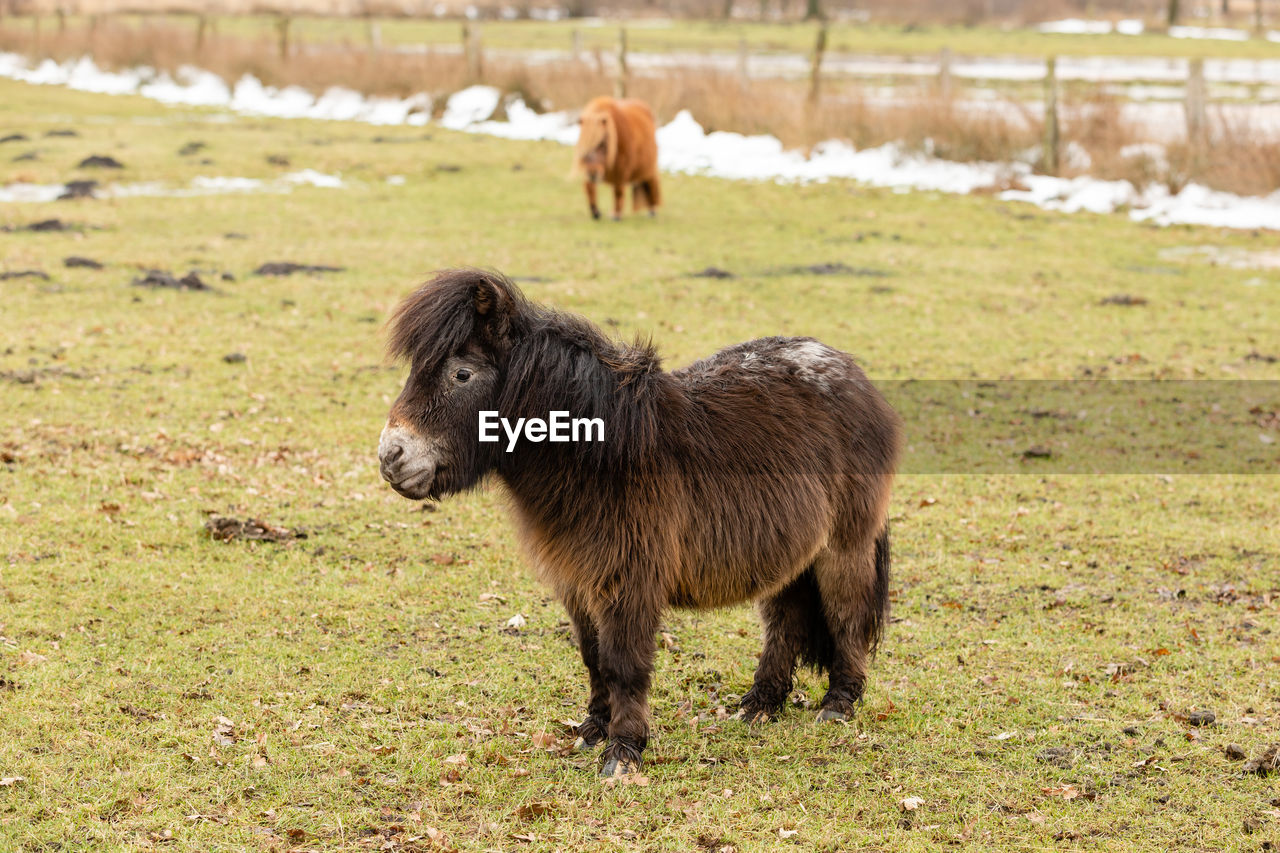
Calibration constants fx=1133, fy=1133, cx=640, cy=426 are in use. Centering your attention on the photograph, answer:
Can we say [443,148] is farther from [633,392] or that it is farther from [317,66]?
[633,392]

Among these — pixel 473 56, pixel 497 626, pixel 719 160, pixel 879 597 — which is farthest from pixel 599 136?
pixel 473 56

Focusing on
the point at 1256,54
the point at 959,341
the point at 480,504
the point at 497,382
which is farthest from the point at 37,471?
the point at 1256,54

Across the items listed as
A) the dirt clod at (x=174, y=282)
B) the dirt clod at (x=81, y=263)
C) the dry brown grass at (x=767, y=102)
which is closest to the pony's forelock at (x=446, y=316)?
the dirt clod at (x=174, y=282)

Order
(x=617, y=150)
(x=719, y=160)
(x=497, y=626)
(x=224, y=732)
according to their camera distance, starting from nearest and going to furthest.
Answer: (x=224, y=732), (x=497, y=626), (x=617, y=150), (x=719, y=160)

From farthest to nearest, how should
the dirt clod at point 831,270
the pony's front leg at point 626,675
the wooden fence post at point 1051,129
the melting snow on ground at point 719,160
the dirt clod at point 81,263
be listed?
the wooden fence post at point 1051,129, the melting snow on ground at point 719,160, the dirt clod at point 831,270, the dirt clod at point 81,263, the pony's front leg at point 626,675

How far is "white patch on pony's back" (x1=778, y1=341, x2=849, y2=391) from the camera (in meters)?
5.45

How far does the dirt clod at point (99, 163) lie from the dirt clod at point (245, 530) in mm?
15890

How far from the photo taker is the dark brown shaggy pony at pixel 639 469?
4.57 m

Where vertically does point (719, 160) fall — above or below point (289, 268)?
above

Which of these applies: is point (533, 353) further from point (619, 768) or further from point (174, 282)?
point (174, 282)

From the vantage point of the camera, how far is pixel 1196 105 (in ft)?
68.6

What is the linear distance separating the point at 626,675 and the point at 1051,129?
1999cm

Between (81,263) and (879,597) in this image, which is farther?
(81,263)

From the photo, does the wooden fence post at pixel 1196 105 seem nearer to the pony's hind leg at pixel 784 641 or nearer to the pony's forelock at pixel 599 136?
the pony's forelock at pixel 599 136
